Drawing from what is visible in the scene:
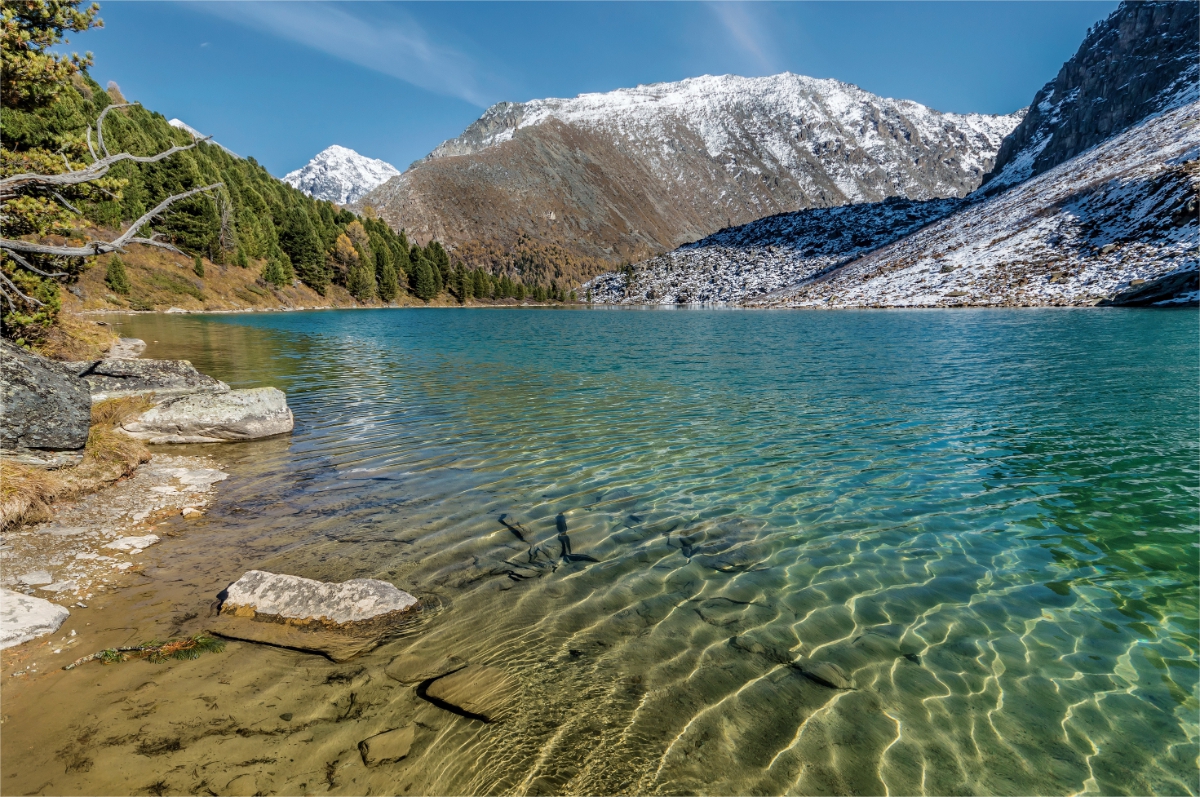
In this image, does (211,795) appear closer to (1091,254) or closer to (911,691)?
(911,691)

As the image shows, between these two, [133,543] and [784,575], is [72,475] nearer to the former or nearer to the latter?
[133,543]

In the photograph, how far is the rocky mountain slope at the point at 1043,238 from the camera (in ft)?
274

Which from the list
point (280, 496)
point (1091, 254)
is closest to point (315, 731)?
point (280, 496)

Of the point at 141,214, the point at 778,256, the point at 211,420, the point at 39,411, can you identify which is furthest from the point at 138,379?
the point at 778,256

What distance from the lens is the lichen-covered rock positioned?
611 inches

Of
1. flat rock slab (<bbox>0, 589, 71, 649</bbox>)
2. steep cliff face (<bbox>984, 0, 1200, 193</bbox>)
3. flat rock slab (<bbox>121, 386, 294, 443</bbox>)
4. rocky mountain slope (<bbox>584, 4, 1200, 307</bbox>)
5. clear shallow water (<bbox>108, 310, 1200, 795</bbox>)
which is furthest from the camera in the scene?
steep cliff face (<bbox>984, 0, 1200, 193</bbox>)

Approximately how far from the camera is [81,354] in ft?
69.1

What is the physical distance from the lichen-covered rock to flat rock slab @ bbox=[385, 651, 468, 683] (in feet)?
44.5

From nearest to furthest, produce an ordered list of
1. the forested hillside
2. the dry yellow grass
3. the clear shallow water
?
1. the clear shallow water
2. the dry yellow grass
3. the forested hillside

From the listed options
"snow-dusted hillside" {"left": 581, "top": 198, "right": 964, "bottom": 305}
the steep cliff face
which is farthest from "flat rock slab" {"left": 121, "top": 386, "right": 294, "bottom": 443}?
the steep cliff face

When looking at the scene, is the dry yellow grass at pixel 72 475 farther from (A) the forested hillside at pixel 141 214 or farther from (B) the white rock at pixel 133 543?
(A) the forested hillside at pixel 141 214

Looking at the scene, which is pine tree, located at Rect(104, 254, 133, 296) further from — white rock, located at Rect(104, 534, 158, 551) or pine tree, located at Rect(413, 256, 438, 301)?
white rock, located at Rect(104, 534, 158, 551)

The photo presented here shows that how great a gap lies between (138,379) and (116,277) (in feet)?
260

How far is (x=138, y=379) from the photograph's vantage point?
16547 millimetres
